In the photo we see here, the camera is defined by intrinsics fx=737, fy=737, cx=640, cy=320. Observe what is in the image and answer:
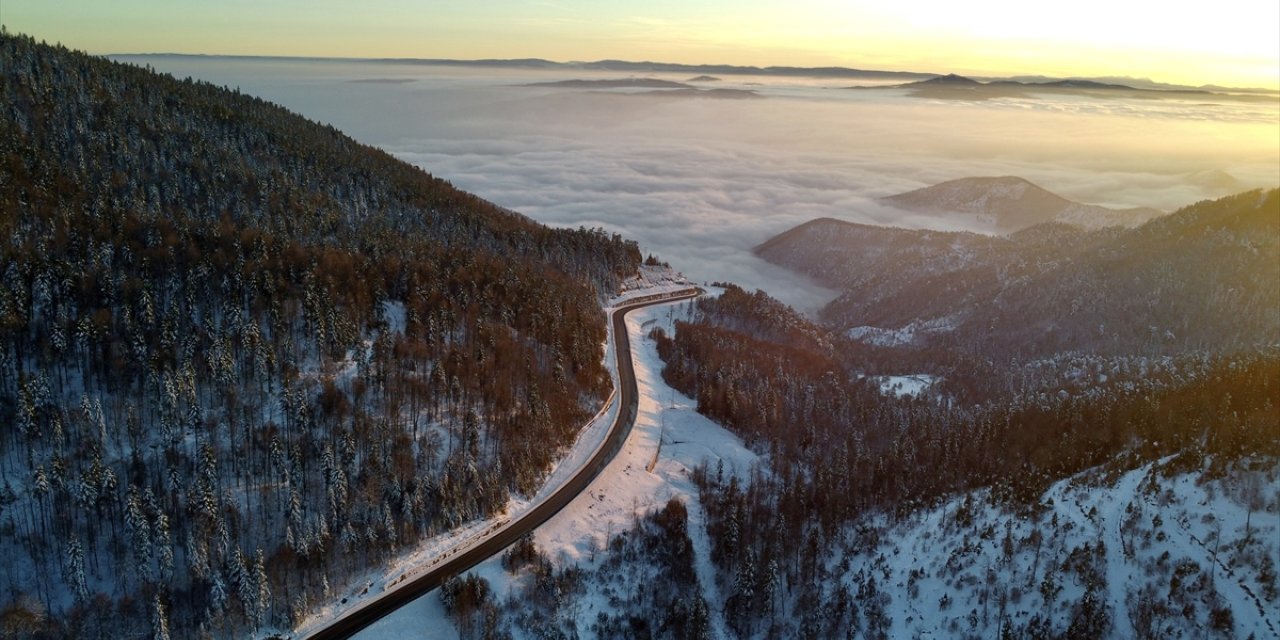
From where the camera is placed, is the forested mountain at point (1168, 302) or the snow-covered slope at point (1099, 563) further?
the forested mountain at point (1168, 302)

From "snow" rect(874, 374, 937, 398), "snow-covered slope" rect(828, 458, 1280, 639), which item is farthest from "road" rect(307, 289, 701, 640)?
"snow" rect(874, 374, 937, 398)

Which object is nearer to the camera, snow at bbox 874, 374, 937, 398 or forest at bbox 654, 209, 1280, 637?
forest at bbox 654, 209, 1280, 637

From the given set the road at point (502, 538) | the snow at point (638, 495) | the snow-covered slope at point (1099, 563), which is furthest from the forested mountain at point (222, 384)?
the snow-covered slope at point (1099, 563)

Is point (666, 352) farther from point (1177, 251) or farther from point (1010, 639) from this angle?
point (1177, 251)

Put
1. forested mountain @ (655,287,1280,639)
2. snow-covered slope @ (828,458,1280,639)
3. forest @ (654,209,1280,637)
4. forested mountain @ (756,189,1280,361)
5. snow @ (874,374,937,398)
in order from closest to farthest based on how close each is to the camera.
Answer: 1. snow-covered slope @ (828,458,1280,639)
2. forested mountain @ (655,287,1280,639)
3. forest @ (654,209,1280,637)
4. snow @ (874,374,937,398)
5. forested mountain @ (756,189,1280,361)

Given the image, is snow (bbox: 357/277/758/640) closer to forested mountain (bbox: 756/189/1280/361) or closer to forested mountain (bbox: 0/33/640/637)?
forested mountain (bbox: 0/33/640/637)

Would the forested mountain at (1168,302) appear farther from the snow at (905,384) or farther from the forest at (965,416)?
the snow at (905,384)

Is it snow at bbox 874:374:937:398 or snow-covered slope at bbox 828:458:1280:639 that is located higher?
snow-covered slope at bbox 828:458:1280:639
